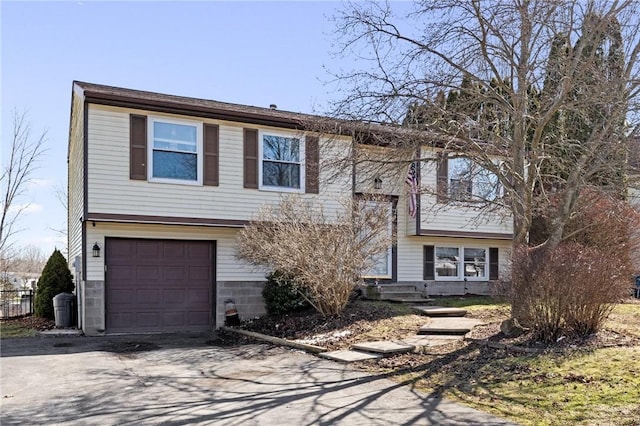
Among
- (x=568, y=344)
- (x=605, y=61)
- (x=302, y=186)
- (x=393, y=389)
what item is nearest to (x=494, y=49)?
(x=605, y=61)

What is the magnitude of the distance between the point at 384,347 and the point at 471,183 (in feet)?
15.0

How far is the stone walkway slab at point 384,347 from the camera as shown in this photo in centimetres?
901

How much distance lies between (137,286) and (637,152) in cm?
1148

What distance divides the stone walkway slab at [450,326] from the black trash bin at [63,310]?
939 cm

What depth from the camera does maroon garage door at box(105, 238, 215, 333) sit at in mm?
13523

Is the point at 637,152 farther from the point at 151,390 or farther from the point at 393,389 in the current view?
the point at 151,390

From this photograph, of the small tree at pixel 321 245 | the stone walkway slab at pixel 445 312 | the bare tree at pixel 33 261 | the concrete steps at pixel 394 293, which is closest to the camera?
the small tree at pixel 321 245

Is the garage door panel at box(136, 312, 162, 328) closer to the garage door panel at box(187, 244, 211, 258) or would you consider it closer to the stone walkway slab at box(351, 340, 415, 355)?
the garage door panel at box(187, 244, 211, 258)

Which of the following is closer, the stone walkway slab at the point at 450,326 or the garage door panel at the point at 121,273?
the stone walkway slab at the point at 450,326

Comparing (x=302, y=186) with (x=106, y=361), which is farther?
(x=302, y=186)

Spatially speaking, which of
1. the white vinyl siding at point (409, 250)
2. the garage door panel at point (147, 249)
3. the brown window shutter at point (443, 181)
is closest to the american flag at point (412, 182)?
the white vinyl siding at point (409, 250)

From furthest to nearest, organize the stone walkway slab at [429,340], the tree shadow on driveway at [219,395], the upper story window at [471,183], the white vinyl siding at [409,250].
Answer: the white vinyl siding at [409,250] → the upper story window at [471,183] → the stone walkway slab at [429,340] → the tree shadow on driveway at [219,395]

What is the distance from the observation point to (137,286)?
13.8 m

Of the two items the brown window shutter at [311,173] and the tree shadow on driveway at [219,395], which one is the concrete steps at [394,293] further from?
the tree shadow on driveway at [219,395]
